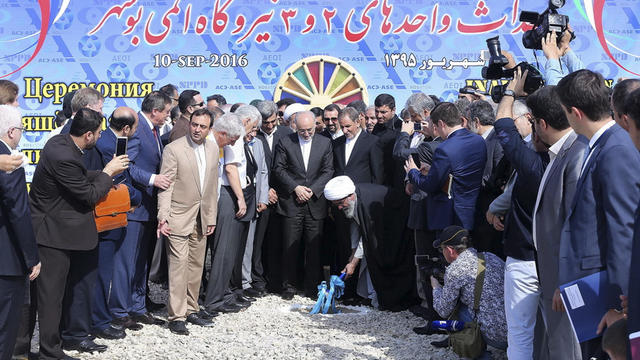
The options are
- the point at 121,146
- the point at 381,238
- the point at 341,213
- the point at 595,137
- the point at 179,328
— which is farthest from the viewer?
the point at 341,213

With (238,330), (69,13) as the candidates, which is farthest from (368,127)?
(69,13)

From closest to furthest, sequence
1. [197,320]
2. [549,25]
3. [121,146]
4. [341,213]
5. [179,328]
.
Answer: [549,25] < [121,146] < [179,328] < [197,320] < [341,213]

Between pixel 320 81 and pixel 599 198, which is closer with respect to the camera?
pixel 599 198

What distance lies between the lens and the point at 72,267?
5.10 meters

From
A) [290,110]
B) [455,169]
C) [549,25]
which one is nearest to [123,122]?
[455,169]

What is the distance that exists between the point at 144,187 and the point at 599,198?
388cm

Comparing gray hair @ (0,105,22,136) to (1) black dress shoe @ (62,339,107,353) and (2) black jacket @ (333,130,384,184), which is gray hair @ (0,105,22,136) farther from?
(2) black jacket @ (333,130,384,184)

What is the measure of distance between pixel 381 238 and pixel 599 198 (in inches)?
154

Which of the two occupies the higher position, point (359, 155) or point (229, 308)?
point (359, 155)

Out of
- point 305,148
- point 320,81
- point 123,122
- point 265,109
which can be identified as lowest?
point 305,148

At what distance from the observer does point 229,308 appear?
262 inches

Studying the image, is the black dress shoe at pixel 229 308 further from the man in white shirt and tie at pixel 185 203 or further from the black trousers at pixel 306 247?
the black trousers at pixel 306 247

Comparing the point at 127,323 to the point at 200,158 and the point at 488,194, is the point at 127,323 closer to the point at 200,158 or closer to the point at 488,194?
the point at 200,158

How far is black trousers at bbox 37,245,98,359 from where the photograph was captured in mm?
4793
